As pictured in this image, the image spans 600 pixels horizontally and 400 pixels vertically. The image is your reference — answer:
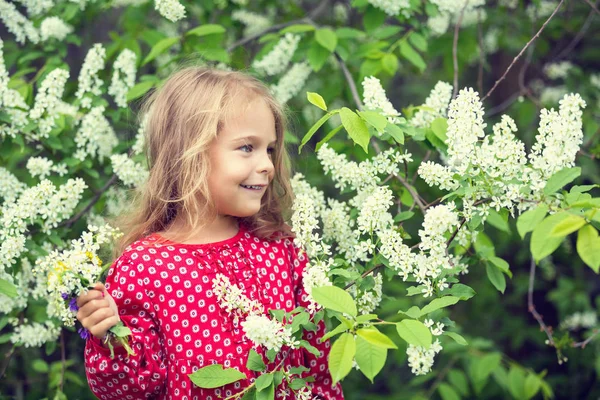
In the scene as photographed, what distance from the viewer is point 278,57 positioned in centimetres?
288

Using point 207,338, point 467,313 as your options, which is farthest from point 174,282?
point 467,313

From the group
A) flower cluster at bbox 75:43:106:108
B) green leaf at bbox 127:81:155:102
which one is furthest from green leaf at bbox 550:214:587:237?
flower cluster at bbox 75:43:106:108

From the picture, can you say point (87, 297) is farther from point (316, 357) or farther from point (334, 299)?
point (316, 357)

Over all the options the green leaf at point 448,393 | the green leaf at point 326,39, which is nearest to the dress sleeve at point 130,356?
the green leaf at point 326,39

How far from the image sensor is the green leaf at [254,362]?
5.81ft

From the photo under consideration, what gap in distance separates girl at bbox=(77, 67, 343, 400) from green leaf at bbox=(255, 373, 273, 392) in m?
0.16

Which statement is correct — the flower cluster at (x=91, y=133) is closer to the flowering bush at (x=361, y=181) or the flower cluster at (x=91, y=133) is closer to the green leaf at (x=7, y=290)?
the flowering bush at (x=361, y=181)

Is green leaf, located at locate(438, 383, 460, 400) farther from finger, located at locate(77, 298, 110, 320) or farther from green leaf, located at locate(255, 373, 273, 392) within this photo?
finger, located at locate(77, 298, 110, 320)

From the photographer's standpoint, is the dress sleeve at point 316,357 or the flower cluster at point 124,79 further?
the flower cluster at point 124,79

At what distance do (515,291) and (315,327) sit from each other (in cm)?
286

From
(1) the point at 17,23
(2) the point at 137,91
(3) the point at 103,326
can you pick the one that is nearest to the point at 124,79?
(2) the point at 137,91

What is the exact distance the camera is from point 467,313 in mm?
4637

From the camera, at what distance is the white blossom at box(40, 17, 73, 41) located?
2743 millimetres

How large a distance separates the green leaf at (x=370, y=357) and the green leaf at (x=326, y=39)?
1479 mm
